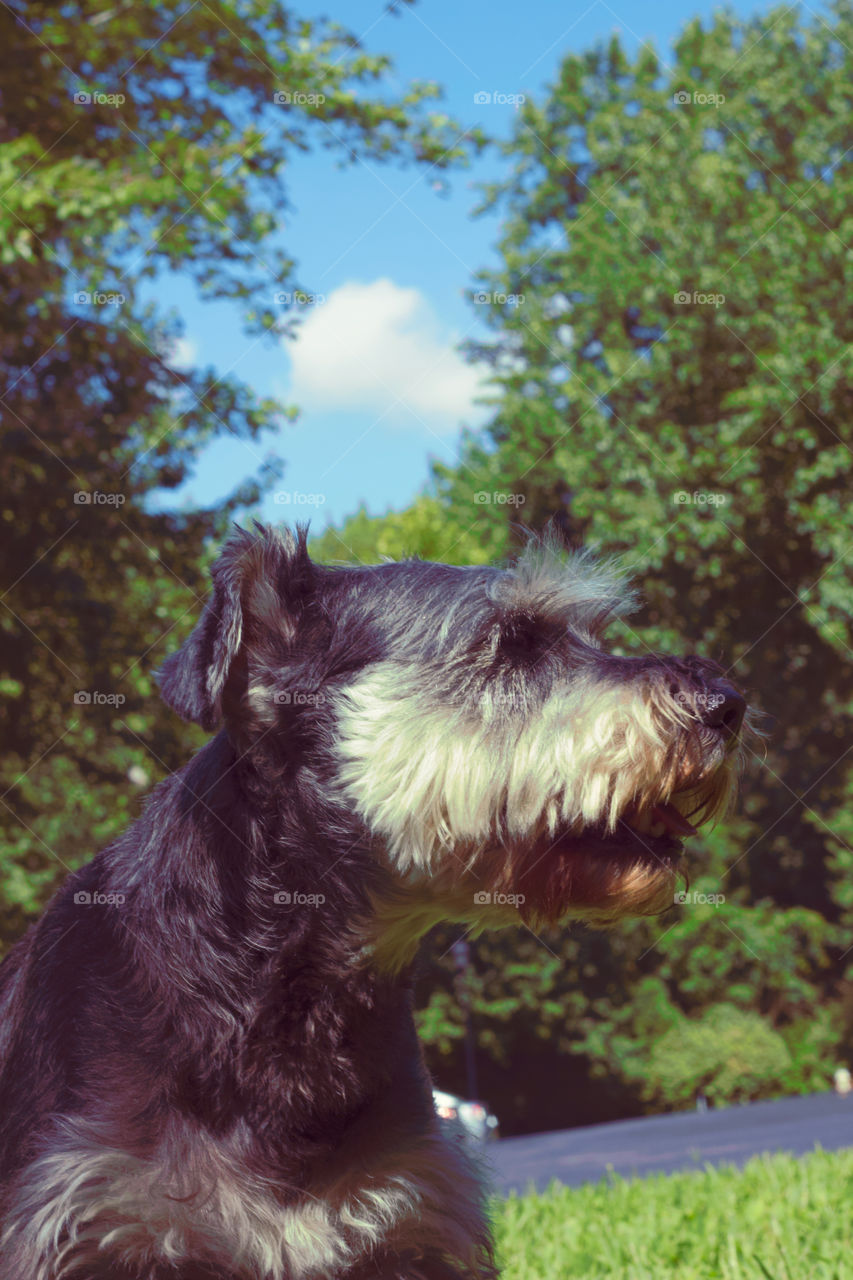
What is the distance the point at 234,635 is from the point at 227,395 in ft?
33.9

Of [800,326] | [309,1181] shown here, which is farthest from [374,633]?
[800,326]

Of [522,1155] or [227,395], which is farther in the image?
[522,1155]

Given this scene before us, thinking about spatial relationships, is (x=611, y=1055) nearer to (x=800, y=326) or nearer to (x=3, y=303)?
(x=800, y=326)

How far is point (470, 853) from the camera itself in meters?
3.57

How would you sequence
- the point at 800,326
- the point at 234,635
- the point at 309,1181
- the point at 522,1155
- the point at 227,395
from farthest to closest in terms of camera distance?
the point at 800,326 → the point at 522,1155 → the point at 227,395 → the point at 234,635 → the point at 309,1181

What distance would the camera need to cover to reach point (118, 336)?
13242mm

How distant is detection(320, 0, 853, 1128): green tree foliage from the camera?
2228 centimetres

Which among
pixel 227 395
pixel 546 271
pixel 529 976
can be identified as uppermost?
pixel 546 271
